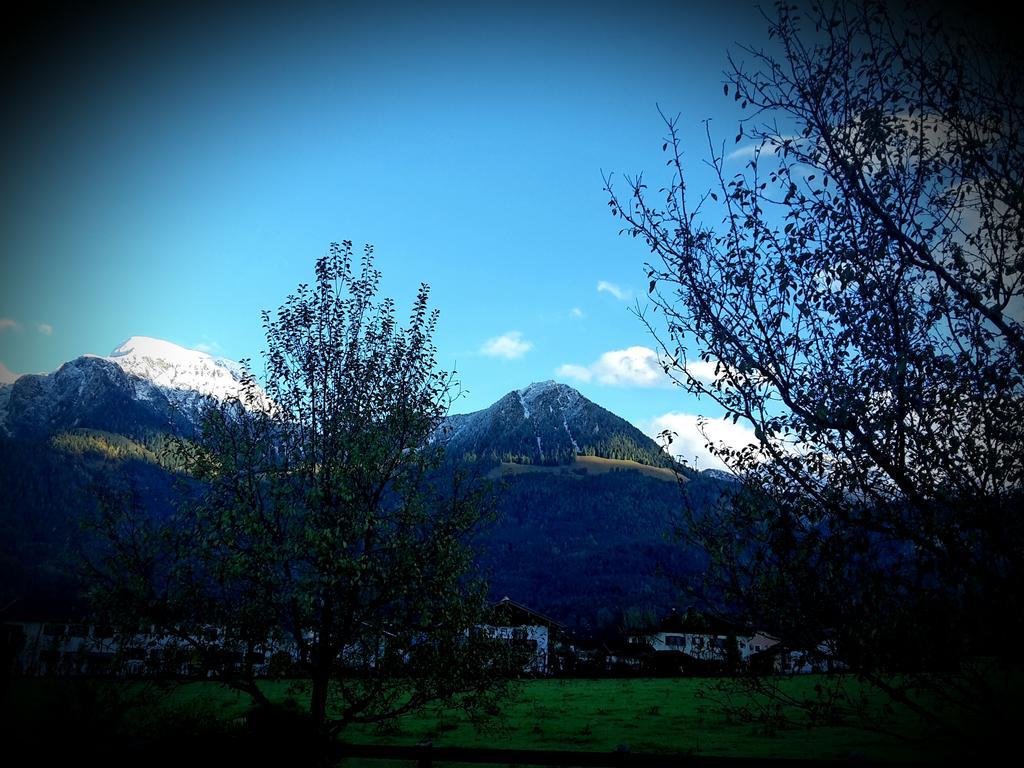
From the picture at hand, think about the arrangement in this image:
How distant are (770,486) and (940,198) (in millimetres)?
4142

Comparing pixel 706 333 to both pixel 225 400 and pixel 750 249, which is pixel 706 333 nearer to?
pixel 750 249

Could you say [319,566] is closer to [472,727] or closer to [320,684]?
[320,684]

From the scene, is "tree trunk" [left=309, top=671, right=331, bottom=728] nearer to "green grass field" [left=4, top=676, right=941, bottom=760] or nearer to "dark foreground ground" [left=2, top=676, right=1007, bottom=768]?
"dark foreground ground" [left=2, top=676, right=1007, bottom=768]

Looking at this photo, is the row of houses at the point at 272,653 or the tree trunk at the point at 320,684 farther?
the tree trunk at the point at 320,684

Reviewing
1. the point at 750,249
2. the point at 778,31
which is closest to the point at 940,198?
→ the point at 750,249

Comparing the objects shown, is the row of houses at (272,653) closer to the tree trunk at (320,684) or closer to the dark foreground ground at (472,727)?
the dark foreground ground at (472,727)

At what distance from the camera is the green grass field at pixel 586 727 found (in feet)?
42.9

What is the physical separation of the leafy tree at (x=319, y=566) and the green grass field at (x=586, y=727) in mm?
1605

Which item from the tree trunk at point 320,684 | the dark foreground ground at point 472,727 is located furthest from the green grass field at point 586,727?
the tree trunk at point 320,684

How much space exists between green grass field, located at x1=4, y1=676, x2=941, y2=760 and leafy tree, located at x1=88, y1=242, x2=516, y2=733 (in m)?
1.61

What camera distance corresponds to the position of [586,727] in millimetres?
35906

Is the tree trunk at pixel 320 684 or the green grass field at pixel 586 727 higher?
the tree trunk at pixel 320 684

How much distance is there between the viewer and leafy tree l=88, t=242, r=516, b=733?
551 inches

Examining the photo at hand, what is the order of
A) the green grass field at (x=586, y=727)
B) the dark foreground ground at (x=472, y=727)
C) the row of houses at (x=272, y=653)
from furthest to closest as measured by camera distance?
1. the green grass field at (x=586, y=727)
2. the dark foreground ground at (x=472, y=727)
3. the row of houses at (x=272, y=653)
